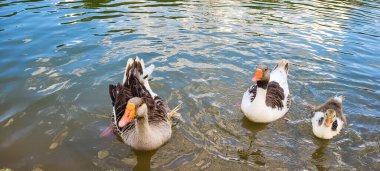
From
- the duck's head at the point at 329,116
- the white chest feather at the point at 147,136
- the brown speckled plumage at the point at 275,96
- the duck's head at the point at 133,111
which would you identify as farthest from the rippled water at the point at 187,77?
the duck's head at the point at 133,111

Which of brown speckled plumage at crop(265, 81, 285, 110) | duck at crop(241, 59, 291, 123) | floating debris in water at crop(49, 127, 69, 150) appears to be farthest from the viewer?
brown speckled plumage at crop(265, 81, 285, 110)

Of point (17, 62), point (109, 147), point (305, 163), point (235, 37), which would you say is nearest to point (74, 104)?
point (109, 147)

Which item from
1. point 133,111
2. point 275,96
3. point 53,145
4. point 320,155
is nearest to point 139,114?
point 133,111

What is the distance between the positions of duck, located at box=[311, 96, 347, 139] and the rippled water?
233 mm

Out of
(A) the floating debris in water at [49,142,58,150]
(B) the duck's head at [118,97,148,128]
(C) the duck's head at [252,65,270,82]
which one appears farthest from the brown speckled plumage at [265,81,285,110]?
(A) the floating debris in water at [49,142,58,150]

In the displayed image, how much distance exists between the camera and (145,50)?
1182 cm

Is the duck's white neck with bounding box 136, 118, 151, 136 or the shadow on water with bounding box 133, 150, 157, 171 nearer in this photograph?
the shadow on water with bounding box 133, 150, 157, 171

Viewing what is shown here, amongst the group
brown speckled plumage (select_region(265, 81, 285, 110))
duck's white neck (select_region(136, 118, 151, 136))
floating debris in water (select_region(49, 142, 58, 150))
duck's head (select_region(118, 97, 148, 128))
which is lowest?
floating debris in water (select_region(49, 142, 58, 150))

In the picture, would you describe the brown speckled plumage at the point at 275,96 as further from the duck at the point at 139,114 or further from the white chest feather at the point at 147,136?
the white chest feather at the point at 147,136

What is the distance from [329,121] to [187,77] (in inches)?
159

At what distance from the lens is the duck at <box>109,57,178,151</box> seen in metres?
6.70

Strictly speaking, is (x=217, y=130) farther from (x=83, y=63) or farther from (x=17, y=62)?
(x=17, y=62)

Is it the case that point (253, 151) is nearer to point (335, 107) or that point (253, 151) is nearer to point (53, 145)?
point (335, 107)

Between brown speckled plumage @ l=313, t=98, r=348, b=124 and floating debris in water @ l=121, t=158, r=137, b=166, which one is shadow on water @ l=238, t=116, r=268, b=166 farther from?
floating debris in water @ l=121, t=158, r=137, b=166
